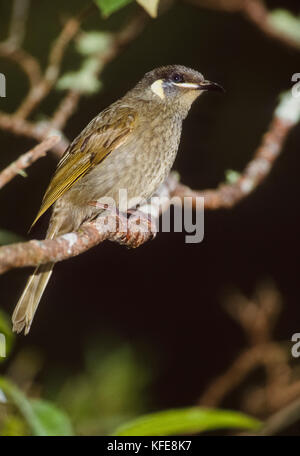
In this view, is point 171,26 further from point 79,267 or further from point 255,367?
point 255,367

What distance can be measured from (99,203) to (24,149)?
1326 mm

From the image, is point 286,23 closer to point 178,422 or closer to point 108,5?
point 108,5

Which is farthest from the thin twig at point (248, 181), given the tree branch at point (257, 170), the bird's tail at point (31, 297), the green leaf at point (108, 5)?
the green leaf at point (108, 5)

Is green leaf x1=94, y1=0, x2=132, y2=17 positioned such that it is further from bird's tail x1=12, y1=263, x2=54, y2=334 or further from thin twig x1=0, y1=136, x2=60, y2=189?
bird's tail x1=12, y1=263, x2=54, y2=334

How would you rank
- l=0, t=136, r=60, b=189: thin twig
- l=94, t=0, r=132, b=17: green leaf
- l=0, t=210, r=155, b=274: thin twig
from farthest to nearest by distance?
l=94, t=0, r=132, b=17: green leaf
l=0, t=136, r=60, b=189: thin twig
l=0, t=210, r=155, b=274: thin twig

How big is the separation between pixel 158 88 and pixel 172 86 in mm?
105

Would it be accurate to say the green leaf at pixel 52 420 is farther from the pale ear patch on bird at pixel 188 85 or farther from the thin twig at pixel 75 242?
the pale ear patch on bird at pixel 188 85

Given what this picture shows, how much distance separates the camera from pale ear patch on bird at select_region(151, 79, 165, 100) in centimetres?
335

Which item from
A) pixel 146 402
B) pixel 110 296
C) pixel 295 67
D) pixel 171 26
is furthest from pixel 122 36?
pixel 146 402

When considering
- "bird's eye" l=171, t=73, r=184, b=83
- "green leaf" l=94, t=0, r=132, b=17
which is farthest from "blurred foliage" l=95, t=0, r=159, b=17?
"bird's eye" l=171, t=73, r=184, b=83

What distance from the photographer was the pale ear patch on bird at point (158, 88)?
3.35 m

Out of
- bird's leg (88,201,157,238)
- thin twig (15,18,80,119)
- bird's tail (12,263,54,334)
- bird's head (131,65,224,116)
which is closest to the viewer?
bird's tail (12,263,54,334)

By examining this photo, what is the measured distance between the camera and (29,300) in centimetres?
264

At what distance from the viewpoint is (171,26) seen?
3918 mm
